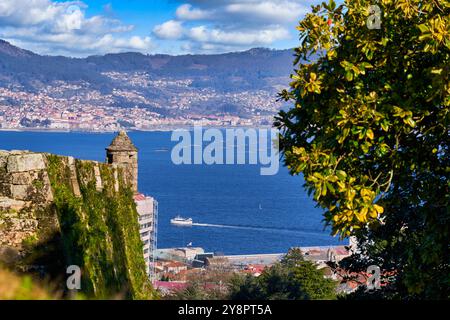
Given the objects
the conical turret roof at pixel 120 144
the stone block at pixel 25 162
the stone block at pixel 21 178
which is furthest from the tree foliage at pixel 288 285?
the stone block at pixel 21 178

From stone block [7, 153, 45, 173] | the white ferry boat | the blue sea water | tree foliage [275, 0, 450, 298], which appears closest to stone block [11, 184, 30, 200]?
stone block [7, 153, 45, 173]

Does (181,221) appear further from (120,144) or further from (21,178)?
(21,178)

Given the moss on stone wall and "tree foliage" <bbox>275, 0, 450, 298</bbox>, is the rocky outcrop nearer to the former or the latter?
the moss on stone wall

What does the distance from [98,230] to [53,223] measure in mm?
1559

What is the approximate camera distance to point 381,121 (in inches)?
287

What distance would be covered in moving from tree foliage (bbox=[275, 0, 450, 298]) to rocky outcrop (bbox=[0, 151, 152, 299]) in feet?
9.67

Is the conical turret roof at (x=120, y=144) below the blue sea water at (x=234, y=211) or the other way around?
the other way around

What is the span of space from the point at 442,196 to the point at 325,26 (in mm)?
2593

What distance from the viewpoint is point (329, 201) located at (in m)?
7.83

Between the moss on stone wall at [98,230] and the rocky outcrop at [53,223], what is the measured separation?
1 centimetres

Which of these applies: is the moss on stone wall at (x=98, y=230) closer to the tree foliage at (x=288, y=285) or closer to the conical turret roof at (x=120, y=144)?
the conical turret roof at (x=120, y=144)

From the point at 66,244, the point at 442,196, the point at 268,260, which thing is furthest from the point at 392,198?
the point at 268,260

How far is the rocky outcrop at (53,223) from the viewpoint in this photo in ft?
26.4
